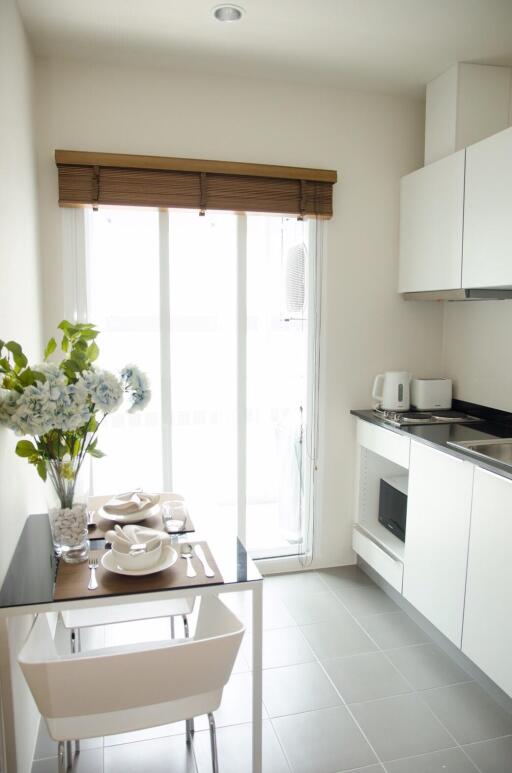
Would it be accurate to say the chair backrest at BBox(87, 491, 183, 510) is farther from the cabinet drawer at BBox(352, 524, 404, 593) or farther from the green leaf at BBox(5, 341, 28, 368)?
the cabinet drawer at BBox(352, 524, 404, 593)

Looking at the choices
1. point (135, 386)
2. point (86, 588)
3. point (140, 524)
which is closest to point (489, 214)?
point (135, 386)

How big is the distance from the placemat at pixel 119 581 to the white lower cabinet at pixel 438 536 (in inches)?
43.0

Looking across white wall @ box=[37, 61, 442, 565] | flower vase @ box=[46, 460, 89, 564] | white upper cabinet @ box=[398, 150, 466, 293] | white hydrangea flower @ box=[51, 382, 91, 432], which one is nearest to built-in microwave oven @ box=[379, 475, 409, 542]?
white wall @ box=[37, 61, 442, 565]

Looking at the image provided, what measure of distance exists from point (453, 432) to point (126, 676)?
187 cm

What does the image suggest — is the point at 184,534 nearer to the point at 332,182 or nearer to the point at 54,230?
the point at 54,230

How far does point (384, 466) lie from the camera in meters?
3.27

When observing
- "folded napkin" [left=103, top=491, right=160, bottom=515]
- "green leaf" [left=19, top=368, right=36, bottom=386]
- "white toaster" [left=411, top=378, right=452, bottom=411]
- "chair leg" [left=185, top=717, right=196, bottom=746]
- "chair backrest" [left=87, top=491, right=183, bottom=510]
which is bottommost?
"chair leg" [left=185, top=717, right=196, bottom=746]

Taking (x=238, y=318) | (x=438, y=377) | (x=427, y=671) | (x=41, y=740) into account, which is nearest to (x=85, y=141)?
(x=238, y=318)

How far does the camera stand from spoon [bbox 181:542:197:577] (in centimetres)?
166

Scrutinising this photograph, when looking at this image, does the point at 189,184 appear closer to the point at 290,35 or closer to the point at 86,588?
the point at 290,35

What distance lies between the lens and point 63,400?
62.6 inches

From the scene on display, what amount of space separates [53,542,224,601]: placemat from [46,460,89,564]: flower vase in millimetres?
39

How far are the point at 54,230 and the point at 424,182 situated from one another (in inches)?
72.7

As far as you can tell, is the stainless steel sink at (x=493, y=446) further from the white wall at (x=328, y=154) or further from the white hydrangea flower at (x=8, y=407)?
the white hydrangea flower at (x=8, y=407)
